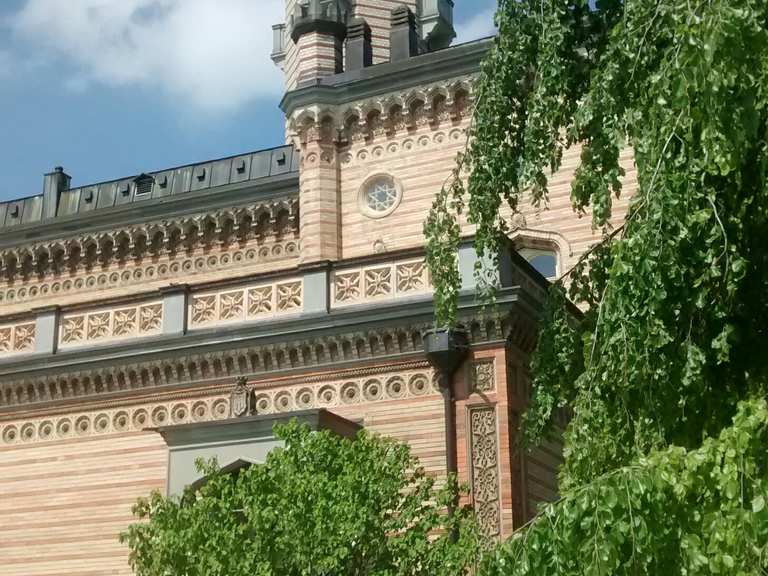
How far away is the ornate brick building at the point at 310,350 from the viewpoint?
17.6m

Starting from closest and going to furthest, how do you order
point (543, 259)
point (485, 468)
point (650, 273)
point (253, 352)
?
point (650, 273) → point (485, 468) → point (253, 352) → point (543, 259)

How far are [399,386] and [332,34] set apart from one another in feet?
44.7

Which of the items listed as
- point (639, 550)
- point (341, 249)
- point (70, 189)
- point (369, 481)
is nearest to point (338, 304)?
point (369, 481)

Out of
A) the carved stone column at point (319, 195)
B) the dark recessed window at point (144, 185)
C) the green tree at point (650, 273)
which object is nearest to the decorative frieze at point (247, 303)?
the carved stone column at point (319, 195)

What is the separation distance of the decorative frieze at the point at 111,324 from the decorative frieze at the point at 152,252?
7955mm

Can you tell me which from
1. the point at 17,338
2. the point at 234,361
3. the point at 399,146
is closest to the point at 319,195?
the point at 399,146

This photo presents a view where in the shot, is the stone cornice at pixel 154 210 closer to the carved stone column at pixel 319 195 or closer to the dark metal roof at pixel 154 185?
the dark metal roof at pixel 154 185

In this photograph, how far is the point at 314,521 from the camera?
13586mm

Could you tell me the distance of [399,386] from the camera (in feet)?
59.5

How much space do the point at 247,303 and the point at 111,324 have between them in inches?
102

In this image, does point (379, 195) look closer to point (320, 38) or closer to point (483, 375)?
point (320, 38)

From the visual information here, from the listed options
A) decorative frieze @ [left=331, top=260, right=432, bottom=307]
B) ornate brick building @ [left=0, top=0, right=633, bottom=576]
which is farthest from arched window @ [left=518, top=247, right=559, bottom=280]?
decorative frieze @ [left=331, top=260, right=432, bottom=307]

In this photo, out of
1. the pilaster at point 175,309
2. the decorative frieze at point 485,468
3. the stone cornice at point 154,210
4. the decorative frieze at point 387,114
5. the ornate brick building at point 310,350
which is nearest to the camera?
the decorative frieze at point 485,468

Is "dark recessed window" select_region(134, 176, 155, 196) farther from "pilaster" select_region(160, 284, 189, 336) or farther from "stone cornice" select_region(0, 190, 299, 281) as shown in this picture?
"pilaster" select_region(160, 284, 189, 336)
